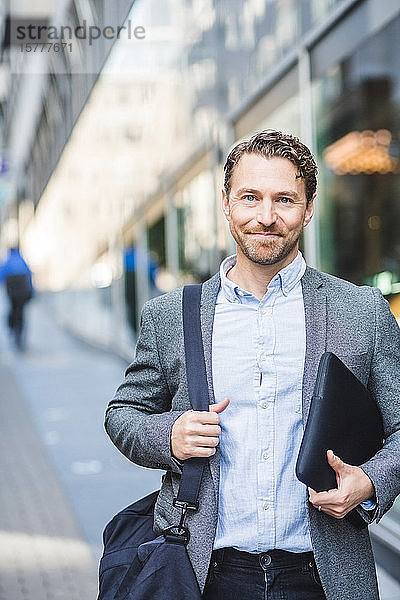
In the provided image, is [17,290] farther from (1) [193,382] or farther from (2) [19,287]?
(1) [193,382]

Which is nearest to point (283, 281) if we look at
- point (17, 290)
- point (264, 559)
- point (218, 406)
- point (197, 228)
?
point (218, 406)

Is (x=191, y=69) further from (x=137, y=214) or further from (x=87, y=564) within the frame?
(x=87, y=564)

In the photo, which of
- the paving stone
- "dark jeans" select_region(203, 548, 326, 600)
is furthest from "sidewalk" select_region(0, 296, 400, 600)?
"dark jeans" select_region(203, 548, 326, 600)

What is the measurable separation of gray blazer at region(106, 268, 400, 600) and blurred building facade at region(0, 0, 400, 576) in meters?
2.69

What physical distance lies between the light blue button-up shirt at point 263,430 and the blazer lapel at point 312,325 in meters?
0.02

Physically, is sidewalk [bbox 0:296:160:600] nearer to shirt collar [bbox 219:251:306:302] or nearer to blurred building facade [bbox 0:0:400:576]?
blurred building facade [bbox 0:0:400:576]

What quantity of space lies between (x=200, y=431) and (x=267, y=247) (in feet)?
1.43

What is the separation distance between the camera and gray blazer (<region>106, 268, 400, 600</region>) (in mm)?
2270

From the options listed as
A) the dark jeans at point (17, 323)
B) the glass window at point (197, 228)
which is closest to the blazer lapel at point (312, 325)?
the glass window at point (197, 228)

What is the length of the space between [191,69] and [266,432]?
7727mm

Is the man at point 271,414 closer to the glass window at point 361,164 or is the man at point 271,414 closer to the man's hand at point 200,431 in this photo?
the man's hand at point 200,431

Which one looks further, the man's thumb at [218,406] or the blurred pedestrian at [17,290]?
the blurred pedestrian at [17,290]

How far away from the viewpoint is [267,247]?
2271 millimetres

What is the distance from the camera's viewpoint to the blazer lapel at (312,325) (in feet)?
7.49
